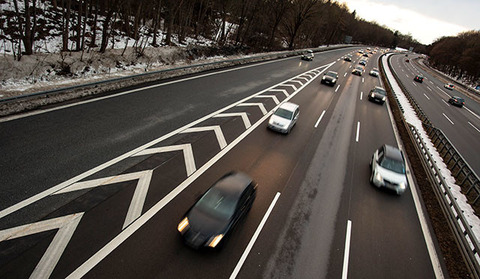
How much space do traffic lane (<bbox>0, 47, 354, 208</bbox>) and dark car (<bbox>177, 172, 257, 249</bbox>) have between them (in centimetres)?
469

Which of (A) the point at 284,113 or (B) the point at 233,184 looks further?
(A) the point at 284,113

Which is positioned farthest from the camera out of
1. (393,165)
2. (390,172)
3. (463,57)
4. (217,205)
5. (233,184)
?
(463,57)

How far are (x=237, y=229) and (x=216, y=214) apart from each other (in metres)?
1.25

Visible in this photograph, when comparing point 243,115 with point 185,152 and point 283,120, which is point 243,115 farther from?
point 185,152

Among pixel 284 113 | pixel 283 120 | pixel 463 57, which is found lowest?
pixel 283 120

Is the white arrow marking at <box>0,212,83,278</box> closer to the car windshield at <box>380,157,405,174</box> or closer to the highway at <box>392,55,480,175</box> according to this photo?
the car windshield at <box>380,157,405,174</box>

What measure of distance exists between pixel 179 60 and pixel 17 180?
18691 mm

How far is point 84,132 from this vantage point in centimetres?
990

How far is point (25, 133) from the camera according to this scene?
8.95 meters

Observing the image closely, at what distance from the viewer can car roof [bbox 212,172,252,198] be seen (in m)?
7.21

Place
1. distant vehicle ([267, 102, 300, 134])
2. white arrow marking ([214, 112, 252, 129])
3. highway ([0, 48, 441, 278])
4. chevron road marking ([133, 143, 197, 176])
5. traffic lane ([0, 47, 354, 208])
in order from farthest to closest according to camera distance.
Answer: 1. white arrow marking ([214, 112, 252, 129])
2. distant vehicle ([267, 102, 300, 134])
3. chevron road marking ([133, 143, 197, 176])
4. traffic lane ([0, 47, 354, 208])
5. highway ([0, 48, 441, 278])

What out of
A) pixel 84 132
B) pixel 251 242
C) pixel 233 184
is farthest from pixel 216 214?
pixel 84 132

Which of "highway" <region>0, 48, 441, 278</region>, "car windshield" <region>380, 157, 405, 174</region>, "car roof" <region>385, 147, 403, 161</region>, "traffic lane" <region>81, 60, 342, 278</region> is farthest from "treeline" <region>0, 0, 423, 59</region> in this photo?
"car roof" <region>385, 147, 403, 161</region>

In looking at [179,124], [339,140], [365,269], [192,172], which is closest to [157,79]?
[179,124]
